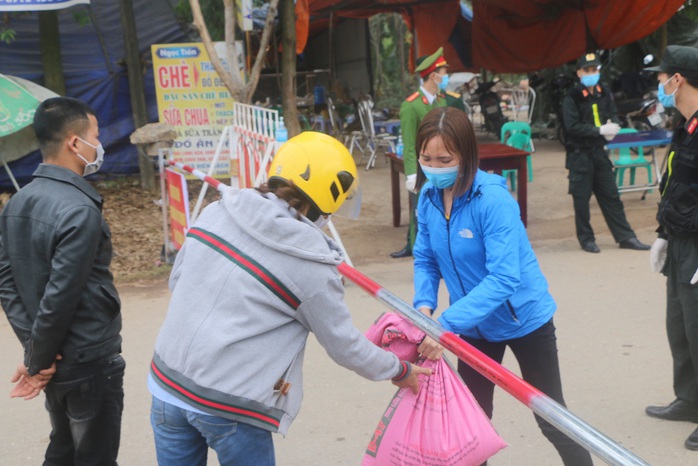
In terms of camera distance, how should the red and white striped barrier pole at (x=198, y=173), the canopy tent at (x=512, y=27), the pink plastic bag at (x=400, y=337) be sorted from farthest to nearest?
the canopy tent at (x=512, y=27), the red and white striped barrier pole at (x=198, y=173), the pink plastic bag at (x=400, y=337)

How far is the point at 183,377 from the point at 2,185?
9.74m

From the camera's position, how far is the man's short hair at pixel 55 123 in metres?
3.03

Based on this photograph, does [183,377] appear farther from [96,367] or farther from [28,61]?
[28,61]

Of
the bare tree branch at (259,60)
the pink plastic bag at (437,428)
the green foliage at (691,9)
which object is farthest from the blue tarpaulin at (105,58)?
the pink plastic bag at (437,428)

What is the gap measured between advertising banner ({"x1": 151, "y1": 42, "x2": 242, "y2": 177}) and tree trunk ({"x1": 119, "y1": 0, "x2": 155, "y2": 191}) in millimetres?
987

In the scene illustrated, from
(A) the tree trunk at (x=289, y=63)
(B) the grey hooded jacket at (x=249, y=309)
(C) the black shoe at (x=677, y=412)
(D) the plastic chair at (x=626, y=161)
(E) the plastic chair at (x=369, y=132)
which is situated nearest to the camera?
(B) the grey hooded jacket at (x=249, y=309)

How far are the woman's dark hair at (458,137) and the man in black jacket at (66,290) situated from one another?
1.27m

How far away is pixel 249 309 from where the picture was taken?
2199mm

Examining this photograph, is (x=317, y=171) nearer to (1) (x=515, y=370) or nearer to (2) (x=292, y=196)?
(2) (x=292, y=196)

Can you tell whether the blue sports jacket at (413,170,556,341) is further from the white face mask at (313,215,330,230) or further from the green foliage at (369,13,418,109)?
the green foliage at (369,13,418,109)

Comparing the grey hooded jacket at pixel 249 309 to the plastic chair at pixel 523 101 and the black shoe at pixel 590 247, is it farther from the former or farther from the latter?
the plastic chair at pixel 523 101

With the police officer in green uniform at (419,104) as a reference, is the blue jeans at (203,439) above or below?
below

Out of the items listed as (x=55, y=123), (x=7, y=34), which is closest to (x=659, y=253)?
(x=55, y=123)

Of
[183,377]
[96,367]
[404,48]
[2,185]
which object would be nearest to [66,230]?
[96,367]
